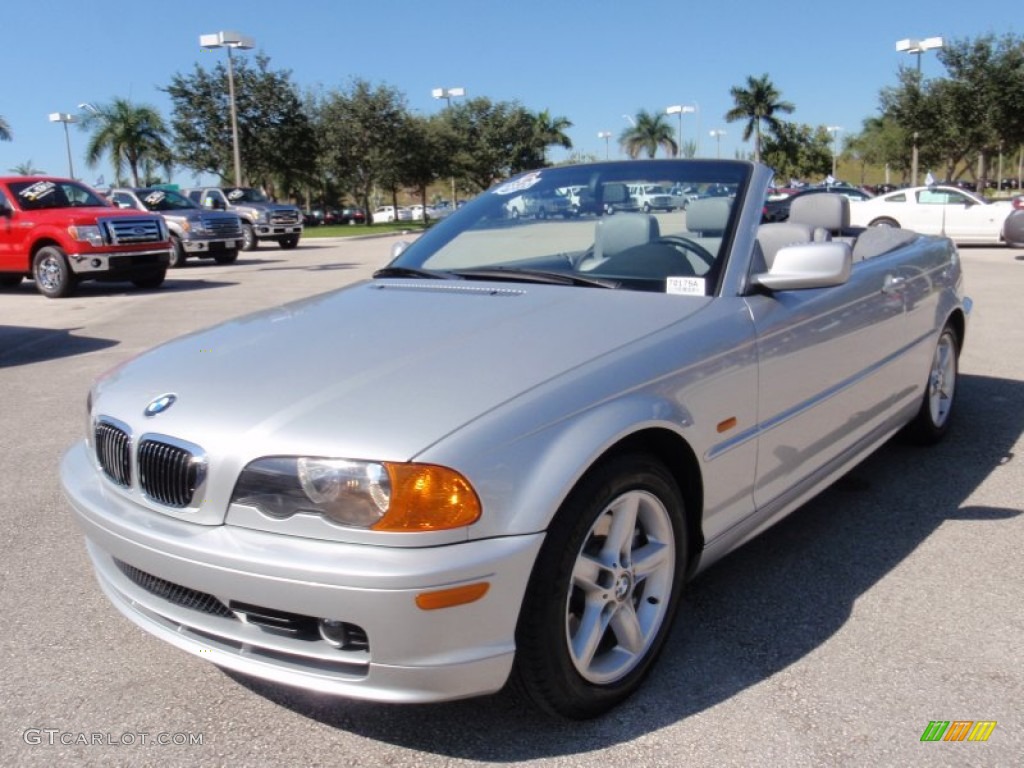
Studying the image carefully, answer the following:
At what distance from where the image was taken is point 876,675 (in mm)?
2670

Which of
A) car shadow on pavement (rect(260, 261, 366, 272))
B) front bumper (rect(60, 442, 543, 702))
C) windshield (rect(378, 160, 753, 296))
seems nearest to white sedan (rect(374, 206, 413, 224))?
car shadow on pavement (rect(260, 261, 366, 272))

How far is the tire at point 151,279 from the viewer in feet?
47.5

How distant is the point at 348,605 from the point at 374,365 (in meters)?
0.73

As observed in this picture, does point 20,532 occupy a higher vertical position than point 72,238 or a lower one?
lower

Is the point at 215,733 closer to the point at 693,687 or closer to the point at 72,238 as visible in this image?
the point at 693,687

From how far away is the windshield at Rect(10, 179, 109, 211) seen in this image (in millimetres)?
14070

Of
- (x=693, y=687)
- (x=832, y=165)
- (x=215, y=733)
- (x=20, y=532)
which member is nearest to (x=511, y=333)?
(x=693, y=687)

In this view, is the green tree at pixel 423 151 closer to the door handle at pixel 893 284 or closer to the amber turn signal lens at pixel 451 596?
the door handle at pixel 893 284

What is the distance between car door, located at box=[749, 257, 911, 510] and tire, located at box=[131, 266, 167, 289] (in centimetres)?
1284

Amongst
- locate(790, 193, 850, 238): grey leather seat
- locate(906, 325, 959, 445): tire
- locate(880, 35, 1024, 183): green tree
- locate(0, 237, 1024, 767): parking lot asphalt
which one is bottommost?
locate(0, 237, 1024, 767): parking lot asphalt

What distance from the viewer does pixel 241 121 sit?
38500 millimetres

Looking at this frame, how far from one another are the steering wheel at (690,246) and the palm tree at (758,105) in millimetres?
63773

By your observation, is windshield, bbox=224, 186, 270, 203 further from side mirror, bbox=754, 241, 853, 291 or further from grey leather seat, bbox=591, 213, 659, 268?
side mirror, bbox=754, 241, 853, 291

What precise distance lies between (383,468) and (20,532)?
271 cm
